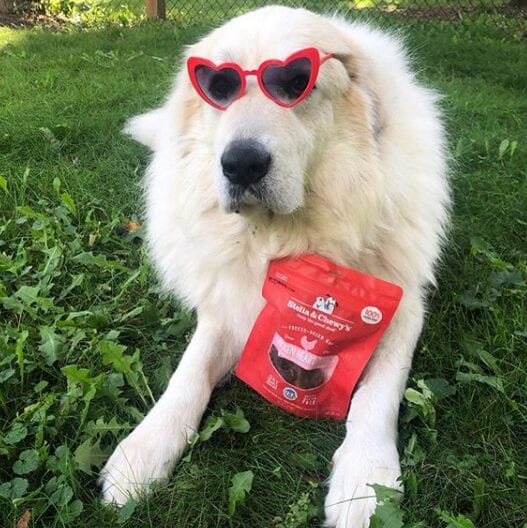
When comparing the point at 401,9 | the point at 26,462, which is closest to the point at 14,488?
the point at 26,462

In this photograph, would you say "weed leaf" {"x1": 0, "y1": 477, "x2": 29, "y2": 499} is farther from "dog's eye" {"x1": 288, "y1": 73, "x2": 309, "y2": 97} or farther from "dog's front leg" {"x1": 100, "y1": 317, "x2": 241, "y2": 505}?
"dog's eye" {"x1": 288, "y1": 73, "x2": 309, "y2": 97}

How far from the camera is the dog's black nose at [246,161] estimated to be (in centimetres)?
186

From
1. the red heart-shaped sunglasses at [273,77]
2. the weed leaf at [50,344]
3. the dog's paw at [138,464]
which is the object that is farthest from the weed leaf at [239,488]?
the red heart-shaped sunglasses at [273,77]

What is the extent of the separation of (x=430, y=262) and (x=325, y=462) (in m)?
0.96

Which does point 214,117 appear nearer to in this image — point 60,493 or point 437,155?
point 437,155

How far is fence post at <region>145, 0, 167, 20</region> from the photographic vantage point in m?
8.35

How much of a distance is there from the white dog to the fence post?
6592mm

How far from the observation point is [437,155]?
2.49 meters

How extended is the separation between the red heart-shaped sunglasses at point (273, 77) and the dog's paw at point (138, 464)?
116 cm

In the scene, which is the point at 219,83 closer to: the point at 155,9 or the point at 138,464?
the point at 138,464

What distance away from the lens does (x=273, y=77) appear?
2.00m

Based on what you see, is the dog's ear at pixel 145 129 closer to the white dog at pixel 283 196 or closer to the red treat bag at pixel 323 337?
the white dog at pixel 283 196

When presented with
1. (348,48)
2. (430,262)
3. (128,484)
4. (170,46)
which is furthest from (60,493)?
(170,46)

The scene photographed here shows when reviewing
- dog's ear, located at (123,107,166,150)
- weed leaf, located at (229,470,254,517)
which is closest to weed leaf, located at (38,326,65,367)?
weed leaf, located at (229,470,254,517)
